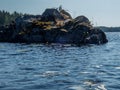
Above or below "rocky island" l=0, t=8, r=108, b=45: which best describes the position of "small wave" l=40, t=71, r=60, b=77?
below

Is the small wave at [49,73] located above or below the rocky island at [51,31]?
below

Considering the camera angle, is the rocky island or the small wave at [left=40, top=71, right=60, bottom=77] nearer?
the small wave at [left=40, top=71, right=60, bottom=77]

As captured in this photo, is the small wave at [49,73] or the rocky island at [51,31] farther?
the rocky island at [51,31]

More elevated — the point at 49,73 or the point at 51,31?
the point at 51,31

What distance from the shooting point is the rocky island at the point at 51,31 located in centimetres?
12088

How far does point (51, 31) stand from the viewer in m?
125

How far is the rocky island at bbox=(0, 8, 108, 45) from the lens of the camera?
121 metres

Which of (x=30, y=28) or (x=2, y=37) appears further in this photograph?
(x=2, y=37)

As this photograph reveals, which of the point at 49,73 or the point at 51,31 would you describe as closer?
the point at 49,73

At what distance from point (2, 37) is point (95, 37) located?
48638mm

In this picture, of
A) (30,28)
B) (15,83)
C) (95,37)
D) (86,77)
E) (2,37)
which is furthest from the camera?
(2,37)

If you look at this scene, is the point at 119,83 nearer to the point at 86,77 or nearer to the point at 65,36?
the point at 86,77

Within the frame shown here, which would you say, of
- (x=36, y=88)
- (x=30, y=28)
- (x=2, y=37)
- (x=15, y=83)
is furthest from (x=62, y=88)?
(x=2, y=37)

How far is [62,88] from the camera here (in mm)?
27609
